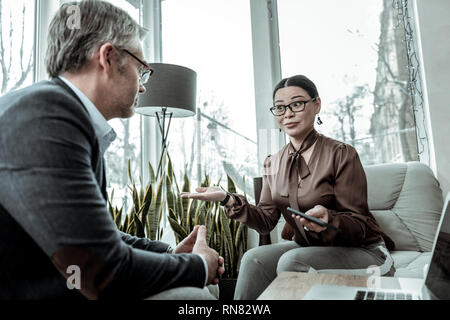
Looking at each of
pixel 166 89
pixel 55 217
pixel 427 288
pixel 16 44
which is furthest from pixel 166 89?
pixel 427 288

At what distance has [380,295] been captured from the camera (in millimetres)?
800

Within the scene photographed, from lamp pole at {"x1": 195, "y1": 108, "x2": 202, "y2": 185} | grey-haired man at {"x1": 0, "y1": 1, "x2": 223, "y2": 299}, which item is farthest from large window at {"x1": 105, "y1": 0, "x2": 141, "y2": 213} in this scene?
grey-haired man at {"x1": 0, "y1": 1, "x2": 223, "y2": 299}

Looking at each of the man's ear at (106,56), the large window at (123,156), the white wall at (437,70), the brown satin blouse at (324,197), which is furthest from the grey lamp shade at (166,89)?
the white wall at (437,70)

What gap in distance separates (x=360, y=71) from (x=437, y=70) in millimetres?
519

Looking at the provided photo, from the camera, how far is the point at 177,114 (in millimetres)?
2672

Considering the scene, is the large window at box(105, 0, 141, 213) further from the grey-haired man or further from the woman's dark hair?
the grey-haired man

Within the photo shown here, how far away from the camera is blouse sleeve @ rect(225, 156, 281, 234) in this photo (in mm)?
1611

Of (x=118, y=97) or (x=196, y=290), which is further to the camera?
(x=118, y=97)

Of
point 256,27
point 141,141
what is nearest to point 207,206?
point 141,141

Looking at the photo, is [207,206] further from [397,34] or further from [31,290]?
[397,34]

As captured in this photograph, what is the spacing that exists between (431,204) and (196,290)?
1705 mm

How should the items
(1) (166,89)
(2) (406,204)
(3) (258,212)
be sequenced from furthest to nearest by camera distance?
(1) (166,89) → (2) (406,204) → (3) (258,212)

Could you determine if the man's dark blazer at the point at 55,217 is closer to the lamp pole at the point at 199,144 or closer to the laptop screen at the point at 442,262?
the laptop screen at the point at 442,262

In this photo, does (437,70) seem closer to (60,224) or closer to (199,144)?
(199,144)
